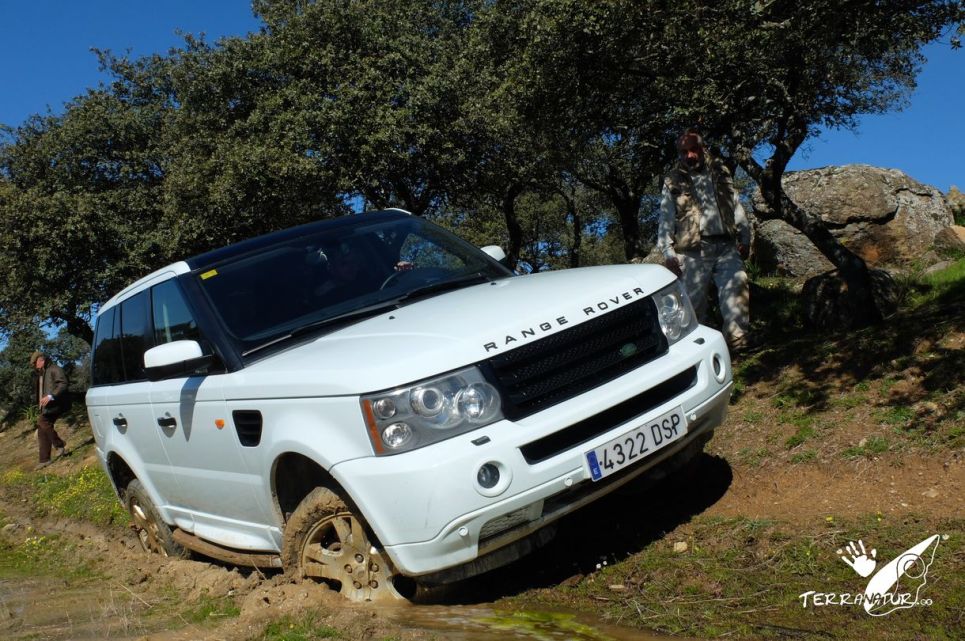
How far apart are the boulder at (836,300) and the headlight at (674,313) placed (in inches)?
175

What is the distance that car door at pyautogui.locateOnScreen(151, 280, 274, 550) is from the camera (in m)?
4.43

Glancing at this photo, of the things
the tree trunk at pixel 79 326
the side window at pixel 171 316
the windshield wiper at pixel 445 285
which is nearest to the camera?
the windshield wiper at pixel 445 285

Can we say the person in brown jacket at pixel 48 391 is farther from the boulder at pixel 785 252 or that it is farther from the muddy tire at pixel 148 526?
the boulder at pixel 785 252

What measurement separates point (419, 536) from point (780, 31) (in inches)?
247

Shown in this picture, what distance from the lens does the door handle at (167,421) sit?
498 cm

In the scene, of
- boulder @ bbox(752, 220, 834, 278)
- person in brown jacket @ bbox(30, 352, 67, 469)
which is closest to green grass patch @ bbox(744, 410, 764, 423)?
boulder @ bbox(752, 220, 834, 278)

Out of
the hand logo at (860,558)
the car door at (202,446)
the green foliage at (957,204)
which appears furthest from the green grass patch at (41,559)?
the green foliage at (957,204)

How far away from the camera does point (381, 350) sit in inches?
146

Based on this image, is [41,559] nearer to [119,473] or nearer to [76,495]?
[119,473]

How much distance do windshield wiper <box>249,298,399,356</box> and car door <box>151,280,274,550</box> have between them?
0.29m

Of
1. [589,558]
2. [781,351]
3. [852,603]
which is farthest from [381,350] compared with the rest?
[781,351]

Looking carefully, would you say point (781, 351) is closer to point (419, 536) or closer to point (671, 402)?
point (671, 402)

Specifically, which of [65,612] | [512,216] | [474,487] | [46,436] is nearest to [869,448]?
[474,487]

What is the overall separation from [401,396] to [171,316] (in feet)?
7.33
